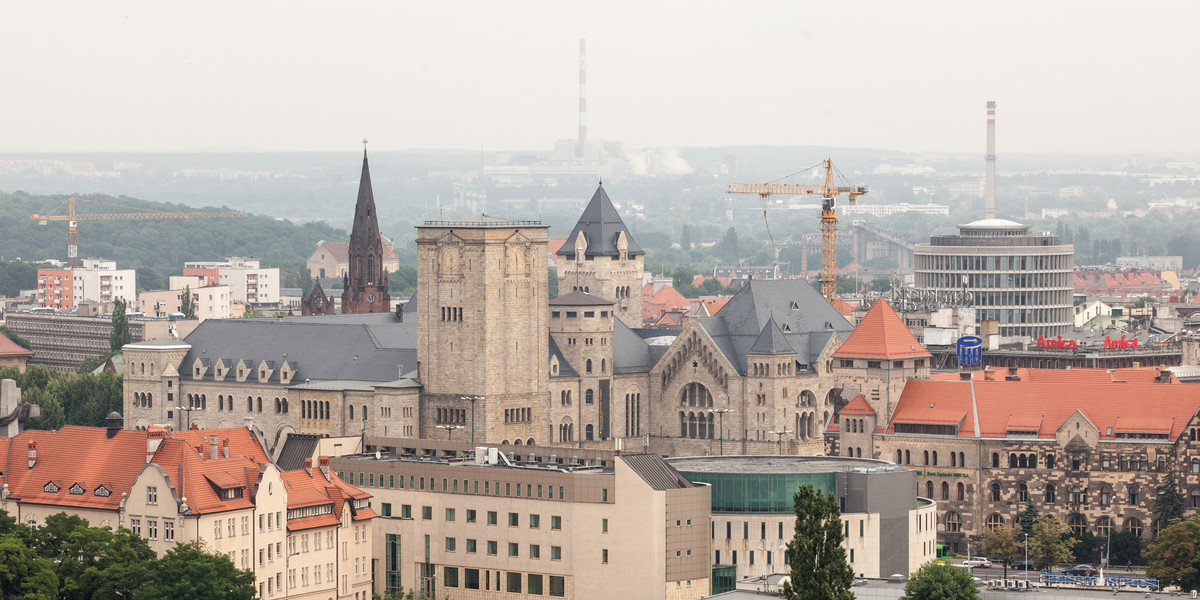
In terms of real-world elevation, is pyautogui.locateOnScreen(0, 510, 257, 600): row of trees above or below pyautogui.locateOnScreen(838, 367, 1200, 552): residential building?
below

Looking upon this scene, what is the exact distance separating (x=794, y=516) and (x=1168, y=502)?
38516 millimetres

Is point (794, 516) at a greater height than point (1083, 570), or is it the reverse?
point (794, 516)

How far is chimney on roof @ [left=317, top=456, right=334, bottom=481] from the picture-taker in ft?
538

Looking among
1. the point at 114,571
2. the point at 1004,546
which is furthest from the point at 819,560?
the point at 1004,546

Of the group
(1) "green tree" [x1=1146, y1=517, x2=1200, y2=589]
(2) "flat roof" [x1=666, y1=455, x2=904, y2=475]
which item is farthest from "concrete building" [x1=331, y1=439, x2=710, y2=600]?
(1) "green tree" [x1=1146, y1=517, x2=1200, y2=589]

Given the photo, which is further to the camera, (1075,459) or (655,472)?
(1075,459)

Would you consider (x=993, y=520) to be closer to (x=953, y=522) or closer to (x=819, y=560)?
(x=953, y=522)

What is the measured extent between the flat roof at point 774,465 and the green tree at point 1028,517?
19596 millimetres

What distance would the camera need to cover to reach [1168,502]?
189 metres

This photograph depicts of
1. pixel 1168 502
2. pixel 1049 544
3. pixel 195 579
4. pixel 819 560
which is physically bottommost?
pixel 1049 544

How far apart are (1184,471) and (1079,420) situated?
822 centimetres

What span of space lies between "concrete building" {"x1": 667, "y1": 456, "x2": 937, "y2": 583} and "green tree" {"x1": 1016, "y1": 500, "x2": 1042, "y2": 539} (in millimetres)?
24646

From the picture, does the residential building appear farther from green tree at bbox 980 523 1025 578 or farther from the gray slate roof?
the gray slate roof

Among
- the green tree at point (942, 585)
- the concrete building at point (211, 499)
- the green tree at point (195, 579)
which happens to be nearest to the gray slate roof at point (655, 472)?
the concrete building at point (211, 499)
